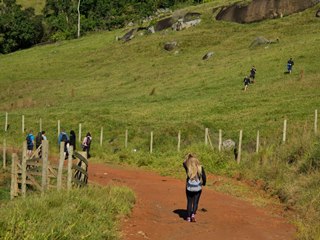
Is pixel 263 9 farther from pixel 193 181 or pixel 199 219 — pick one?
pixel 193 181

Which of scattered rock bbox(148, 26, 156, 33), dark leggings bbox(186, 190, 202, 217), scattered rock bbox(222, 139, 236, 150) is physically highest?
scattered rock bbox(148, 26, 156, 33)

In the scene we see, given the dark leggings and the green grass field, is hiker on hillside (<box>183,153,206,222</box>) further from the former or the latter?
the green grass field

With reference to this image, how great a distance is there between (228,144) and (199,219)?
496 inches

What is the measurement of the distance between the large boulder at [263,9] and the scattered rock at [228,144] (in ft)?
154

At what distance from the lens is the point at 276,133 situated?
93.2 feet

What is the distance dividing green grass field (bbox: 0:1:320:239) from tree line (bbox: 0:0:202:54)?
64.7 ft

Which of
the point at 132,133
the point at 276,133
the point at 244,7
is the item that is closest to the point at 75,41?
the point at 244,7

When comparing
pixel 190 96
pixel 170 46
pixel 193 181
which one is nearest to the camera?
pixel 193 181

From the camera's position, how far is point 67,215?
38.7 ft

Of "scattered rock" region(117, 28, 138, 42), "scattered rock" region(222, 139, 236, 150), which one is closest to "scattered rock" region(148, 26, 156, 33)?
"scattered rock" region(117, 28, 138, 42)

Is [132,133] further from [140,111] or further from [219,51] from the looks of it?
[219,51]

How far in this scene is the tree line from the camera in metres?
104

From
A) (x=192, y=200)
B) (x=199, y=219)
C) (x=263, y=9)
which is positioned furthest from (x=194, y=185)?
(x=263, y=9)

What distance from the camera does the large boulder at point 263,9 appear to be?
2790 inches
